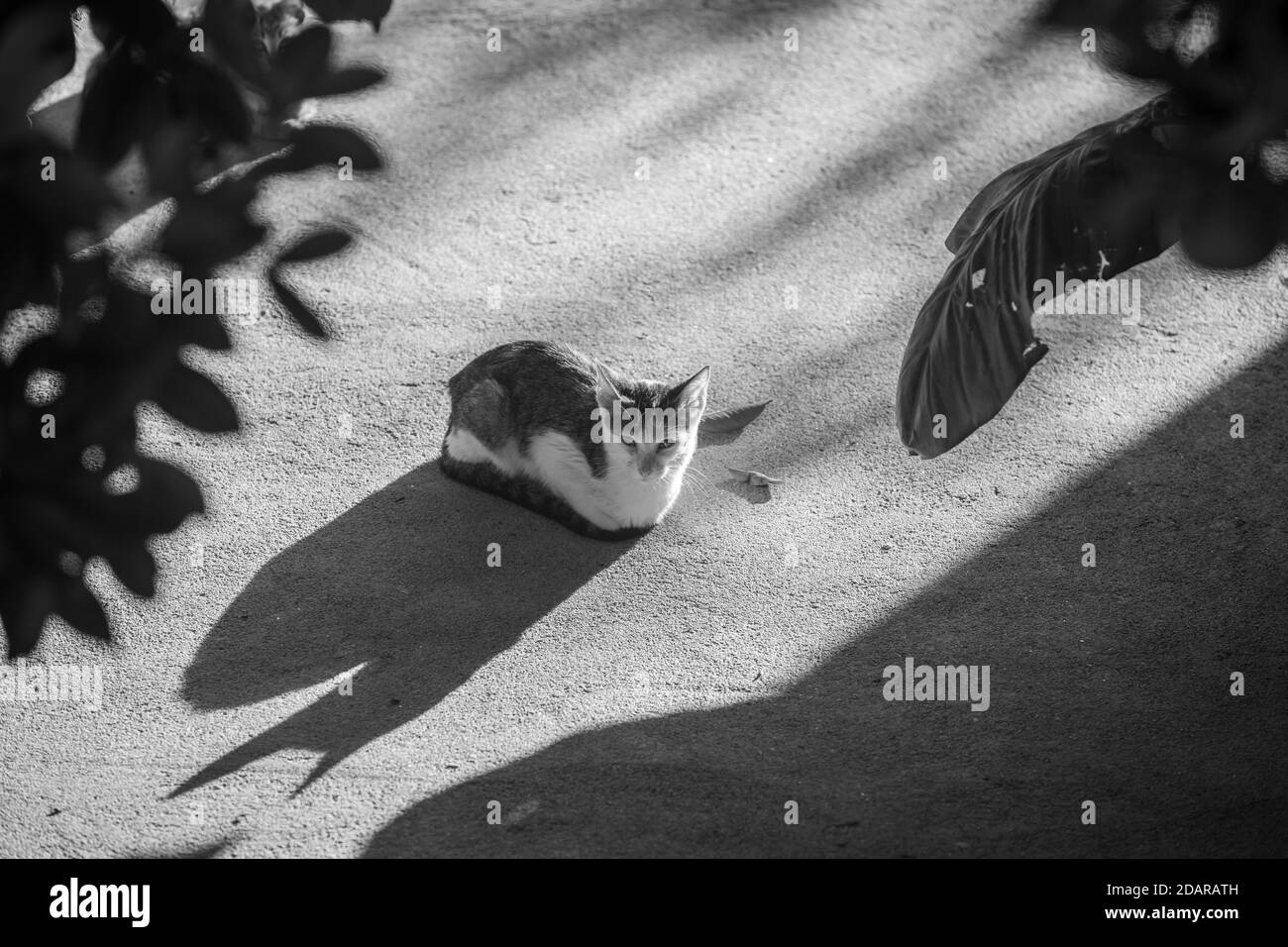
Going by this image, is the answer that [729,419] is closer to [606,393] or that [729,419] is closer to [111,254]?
[606,393]

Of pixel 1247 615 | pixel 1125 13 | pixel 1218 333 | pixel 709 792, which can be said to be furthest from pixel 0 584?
pixel 1218 333

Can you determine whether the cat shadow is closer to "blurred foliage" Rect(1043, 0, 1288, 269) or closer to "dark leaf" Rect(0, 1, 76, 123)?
"dark leaf" Rect(0, 1, 76, 123)

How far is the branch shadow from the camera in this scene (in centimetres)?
407

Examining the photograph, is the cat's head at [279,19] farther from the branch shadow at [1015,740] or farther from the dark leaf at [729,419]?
the branch shadow at [1015,740]

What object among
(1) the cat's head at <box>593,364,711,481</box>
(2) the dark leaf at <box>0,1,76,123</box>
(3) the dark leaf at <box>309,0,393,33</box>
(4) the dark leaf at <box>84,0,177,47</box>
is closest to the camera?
(2) the dark leaf at <box>0,1,76,123</box>

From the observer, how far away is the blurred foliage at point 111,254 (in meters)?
1.92

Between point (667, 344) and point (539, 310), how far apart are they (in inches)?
26.5

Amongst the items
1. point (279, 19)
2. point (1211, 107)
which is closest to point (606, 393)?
point (279, 19)

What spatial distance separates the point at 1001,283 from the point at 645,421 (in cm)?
144

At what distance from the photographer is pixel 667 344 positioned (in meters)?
6.34

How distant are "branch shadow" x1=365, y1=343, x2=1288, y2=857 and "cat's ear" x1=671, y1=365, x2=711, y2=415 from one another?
1114 millimetres

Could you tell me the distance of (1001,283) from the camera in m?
4.38

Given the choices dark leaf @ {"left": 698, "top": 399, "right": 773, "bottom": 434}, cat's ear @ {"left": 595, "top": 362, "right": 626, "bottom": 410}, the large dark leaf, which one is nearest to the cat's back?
cat's ear @ {"left": 595, "top": 362, "right": 626, "bottom": 410}
